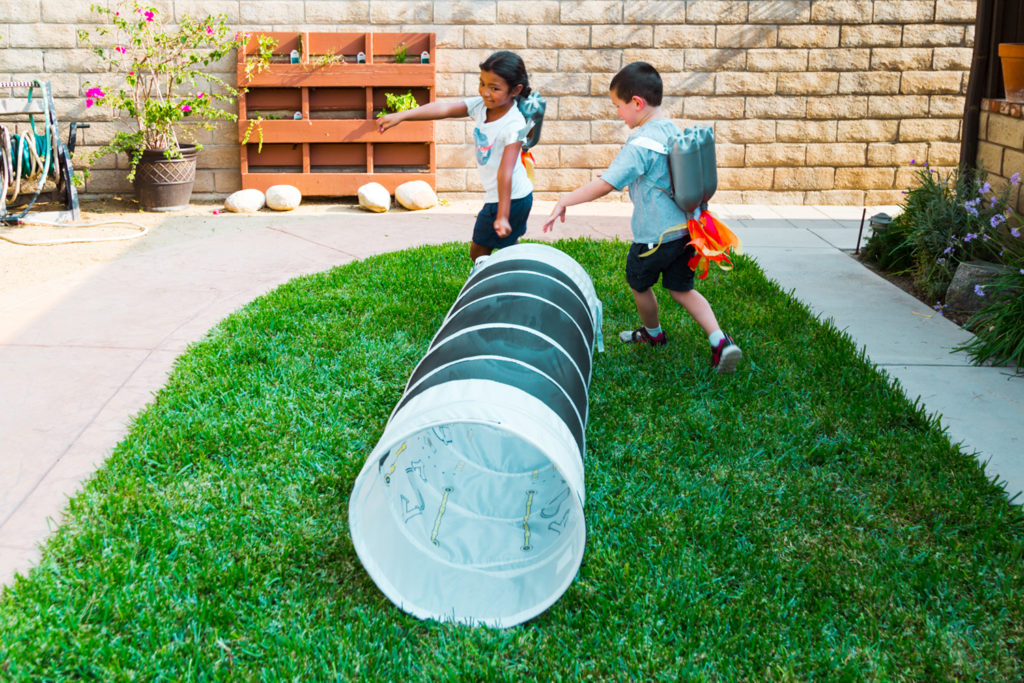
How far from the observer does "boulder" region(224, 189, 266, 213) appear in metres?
8.62

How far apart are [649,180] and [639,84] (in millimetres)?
430

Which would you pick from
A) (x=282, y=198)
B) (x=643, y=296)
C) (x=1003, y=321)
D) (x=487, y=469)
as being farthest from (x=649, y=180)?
(x=282, y=198)

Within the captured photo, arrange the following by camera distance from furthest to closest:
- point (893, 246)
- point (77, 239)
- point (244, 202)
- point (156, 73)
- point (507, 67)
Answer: point (244, 202) < point (156, 73) < point (77, 239) < point (893, 246) < point (507, 67)

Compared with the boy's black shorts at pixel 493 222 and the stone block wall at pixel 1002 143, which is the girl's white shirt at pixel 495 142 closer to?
the boy's black shorts at pixel 493 222

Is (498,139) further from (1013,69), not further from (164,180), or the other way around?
(164,180)

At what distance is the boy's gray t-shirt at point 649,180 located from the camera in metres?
4.03

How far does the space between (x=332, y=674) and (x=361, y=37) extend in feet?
25.5

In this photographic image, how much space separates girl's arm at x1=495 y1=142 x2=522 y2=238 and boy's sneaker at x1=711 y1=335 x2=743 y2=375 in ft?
4.03

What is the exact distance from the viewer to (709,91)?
30.1 feet

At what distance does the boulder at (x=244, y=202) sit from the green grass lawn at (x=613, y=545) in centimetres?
457

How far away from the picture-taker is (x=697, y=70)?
913 cm

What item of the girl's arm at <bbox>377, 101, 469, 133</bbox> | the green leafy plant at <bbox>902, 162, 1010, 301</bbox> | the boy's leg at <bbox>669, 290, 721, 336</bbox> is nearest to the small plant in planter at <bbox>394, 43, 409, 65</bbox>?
the girl's arm at <bbox>377, 101, 469, 133</bbox>

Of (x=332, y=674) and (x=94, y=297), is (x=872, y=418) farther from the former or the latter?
(x=94, y=297)

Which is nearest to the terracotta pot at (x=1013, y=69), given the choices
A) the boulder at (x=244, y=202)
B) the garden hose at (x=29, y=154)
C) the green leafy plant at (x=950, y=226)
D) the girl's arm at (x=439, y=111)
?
the green leafy plant at (x=950, y=226)
